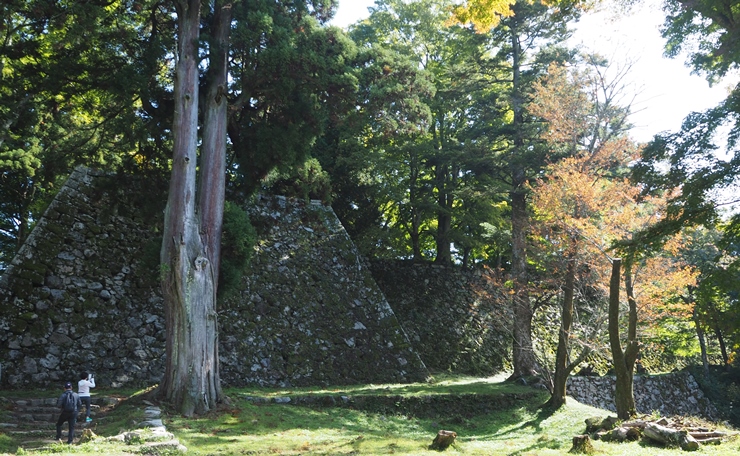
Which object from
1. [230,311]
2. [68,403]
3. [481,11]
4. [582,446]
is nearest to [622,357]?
[582,446]

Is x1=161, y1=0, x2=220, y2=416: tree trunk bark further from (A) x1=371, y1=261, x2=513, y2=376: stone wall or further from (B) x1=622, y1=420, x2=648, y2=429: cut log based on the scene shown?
(A) x1=371, y1=261, x2=513, y2=376: stone wall

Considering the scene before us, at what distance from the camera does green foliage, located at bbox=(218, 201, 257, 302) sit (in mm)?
9984

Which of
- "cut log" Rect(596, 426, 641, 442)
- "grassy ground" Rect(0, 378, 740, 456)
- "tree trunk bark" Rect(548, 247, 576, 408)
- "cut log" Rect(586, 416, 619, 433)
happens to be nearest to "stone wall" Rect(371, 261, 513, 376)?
"grassy ground" Rect(0, 378, 740, 456)

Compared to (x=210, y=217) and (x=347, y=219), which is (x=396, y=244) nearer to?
(x=347, y=219)

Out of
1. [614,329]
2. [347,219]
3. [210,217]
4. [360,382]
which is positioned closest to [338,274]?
[360,382]

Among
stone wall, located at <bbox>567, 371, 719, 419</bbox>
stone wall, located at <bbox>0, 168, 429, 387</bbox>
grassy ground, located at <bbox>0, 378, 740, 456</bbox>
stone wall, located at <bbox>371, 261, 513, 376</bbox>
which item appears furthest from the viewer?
stone wall, located at <bbox>371, 261, 513, 376</bbox>

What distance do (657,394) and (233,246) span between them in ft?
53.2

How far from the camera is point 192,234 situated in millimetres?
8875

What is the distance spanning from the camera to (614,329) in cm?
973

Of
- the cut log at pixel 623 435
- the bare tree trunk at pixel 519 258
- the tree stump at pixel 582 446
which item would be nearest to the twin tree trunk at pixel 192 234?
the tree stump at pixel 582 446

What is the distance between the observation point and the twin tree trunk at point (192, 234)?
27.7 ft

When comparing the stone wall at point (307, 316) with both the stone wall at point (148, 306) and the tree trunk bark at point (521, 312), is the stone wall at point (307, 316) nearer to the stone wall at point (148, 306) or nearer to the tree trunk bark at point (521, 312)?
the stone wall at point (148, 306)

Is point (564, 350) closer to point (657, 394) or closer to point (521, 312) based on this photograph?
point (521, 312)

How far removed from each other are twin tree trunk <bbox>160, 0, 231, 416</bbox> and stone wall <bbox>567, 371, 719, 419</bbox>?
463 inches
